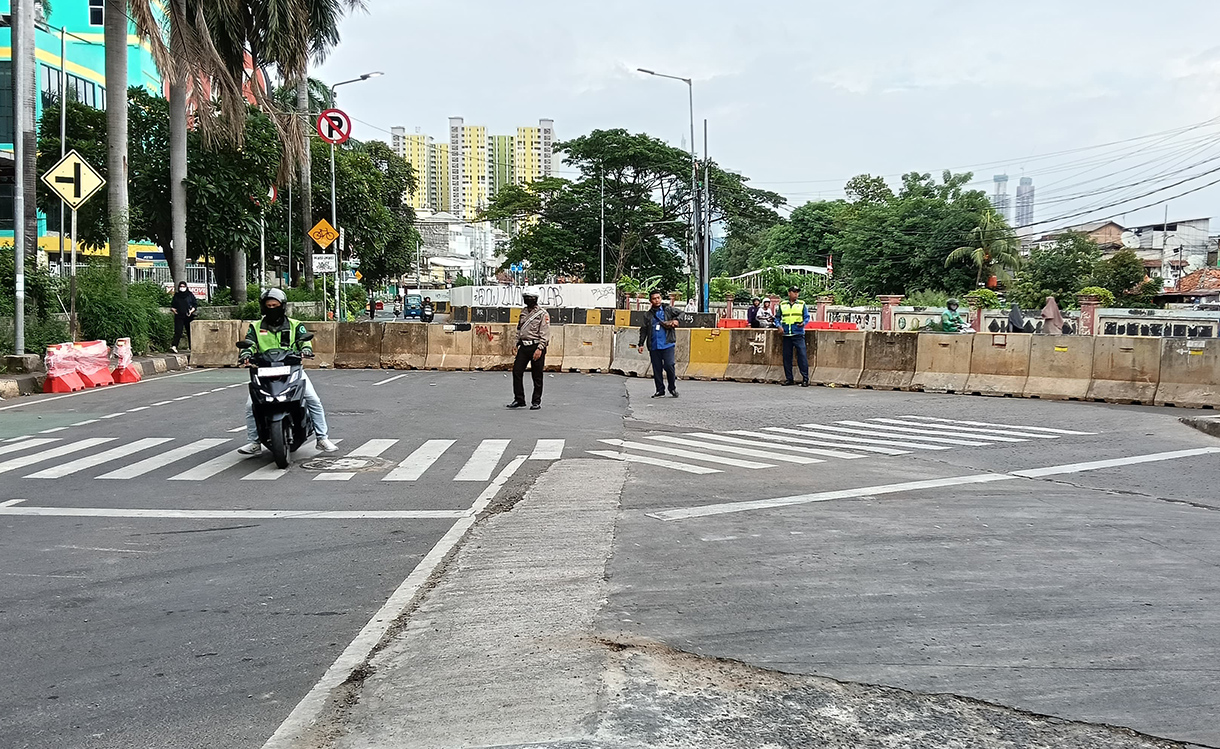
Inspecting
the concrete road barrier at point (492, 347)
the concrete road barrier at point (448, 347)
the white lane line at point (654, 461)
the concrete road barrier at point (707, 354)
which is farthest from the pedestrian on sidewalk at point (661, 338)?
the concrete road barrier at point (448, 347)

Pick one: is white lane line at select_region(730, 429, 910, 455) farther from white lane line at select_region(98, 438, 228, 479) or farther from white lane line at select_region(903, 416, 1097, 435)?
white lane line at select_region(98, 438, 228, 479)

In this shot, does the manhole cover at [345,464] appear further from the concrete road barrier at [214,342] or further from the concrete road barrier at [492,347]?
the concrete road barrier at [214,342]

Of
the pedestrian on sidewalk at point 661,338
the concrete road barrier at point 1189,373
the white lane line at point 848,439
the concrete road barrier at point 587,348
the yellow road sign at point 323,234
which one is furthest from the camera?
the yellow road sign at point 323,234

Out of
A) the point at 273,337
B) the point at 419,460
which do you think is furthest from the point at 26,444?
the point at 419,460

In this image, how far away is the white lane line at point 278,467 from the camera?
998cm

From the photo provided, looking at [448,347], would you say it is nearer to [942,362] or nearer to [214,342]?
[214,342]

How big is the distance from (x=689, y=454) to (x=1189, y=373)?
10248 millimetres

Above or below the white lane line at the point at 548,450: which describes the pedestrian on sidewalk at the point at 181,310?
above

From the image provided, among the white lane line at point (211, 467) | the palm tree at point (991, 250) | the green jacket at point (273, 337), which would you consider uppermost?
the palm tree at point (991, 250)

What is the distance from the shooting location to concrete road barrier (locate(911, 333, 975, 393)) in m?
19.3

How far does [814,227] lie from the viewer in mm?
93438

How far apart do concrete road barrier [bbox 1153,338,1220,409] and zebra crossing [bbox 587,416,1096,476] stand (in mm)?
4454

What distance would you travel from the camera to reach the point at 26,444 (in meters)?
12.0

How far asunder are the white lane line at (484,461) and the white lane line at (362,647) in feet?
6.65
